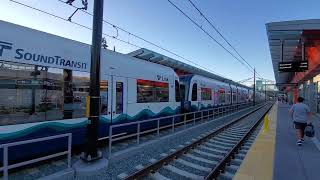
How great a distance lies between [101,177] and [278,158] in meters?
4.86

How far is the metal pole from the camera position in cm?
731

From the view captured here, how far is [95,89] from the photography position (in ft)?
24.4

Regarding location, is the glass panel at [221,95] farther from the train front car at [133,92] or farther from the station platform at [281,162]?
the station platform at [281,162]

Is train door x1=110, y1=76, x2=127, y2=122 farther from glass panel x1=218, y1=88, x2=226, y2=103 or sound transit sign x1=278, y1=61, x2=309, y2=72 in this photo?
glass panel x1=218, y1=88, x2=226, y2=103

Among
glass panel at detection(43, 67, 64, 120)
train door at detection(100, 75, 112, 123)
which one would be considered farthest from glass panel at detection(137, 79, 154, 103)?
glass panel at detection(43, 67, 64, 120)

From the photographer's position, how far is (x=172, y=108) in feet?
50.3

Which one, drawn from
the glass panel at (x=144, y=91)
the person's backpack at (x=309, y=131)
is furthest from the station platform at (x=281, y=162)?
the glass panel at (x=144, y=91)

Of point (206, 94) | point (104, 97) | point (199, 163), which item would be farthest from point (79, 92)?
point (206, 94)

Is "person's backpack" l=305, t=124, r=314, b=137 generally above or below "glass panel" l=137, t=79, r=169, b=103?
below

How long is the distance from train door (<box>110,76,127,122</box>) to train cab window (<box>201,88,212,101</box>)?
11.4 meters

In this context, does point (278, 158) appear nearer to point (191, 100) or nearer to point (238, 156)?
point (238, 156)

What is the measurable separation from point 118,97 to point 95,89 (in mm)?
2901

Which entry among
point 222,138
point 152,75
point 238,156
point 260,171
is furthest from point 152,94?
point 260,171

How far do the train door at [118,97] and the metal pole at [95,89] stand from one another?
2.47 m
